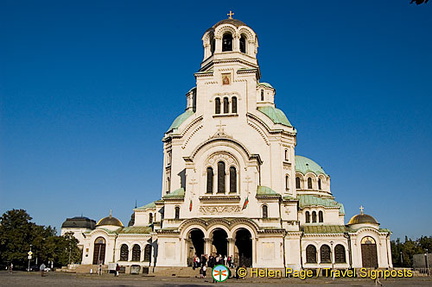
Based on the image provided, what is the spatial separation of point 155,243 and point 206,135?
40.3ft

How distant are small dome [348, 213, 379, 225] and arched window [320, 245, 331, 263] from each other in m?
3.92

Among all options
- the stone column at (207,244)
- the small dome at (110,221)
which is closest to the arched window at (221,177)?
the stone column at (207,244)

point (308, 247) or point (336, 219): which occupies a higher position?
point (336, 219)

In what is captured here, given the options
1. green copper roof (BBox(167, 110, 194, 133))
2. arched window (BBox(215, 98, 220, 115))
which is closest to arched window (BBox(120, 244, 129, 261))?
green copper roof (BBox(167, 110, 194, 133))

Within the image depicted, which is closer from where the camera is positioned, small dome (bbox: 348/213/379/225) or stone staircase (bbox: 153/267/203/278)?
stone staircase (bbox: 153/267/203/278)

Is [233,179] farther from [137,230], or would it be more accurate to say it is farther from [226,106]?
[137,230]

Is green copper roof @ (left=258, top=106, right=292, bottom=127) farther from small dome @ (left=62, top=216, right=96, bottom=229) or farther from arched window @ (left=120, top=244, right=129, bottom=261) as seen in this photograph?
small dome @ (left=62, top=216, right=96, bottom=229)

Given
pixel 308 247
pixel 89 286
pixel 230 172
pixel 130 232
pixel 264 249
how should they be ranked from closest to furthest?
pixel 89 286
pixel 264 249
pixel 230 172
pixel 308 247
pixel 130 232

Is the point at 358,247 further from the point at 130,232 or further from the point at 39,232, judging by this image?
the point at 39,232

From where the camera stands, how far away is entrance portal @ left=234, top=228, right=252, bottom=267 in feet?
131

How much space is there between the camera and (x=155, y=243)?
44.3m

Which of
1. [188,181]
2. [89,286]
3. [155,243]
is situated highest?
[188,181]

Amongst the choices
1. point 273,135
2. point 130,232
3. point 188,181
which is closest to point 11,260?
point 130,232

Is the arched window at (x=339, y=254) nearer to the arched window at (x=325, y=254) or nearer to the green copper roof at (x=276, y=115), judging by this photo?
the arched window at (x=325, y=254)
